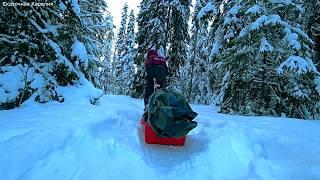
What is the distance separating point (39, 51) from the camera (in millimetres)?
9180

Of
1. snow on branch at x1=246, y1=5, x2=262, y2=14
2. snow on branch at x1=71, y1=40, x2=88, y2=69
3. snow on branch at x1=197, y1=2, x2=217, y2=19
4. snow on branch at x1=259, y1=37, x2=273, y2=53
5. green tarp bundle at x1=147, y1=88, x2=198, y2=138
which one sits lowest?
green tarp bundle at x1=147, y1=88, x2=198, y2=138

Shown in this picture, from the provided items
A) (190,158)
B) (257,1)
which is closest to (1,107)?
(190,158)

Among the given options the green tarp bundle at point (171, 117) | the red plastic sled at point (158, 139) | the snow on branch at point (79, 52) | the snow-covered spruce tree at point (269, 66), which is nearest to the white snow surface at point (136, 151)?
the red plastic sled at point (158, 139)

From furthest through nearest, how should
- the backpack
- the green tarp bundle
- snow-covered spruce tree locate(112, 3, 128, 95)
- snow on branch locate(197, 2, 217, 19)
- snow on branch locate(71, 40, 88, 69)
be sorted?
snow-covered spruce tree locate(112, 3, 128, 95), snow on branch locate(197, 2, 217, 19), snow on branch locate(71, 40, 88, 69), the backpack, the green tarp bundle

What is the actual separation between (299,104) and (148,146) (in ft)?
21.3

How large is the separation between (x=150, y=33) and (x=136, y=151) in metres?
15.7

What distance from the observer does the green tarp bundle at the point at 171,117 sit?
578 centimetres

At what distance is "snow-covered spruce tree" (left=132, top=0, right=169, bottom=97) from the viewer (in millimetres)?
20547

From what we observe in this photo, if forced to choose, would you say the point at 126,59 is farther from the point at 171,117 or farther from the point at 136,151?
the point at 171,117

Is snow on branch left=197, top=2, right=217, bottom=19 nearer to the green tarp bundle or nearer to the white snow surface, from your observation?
the white snow surface

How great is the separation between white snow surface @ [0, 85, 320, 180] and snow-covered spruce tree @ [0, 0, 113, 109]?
1.37 m

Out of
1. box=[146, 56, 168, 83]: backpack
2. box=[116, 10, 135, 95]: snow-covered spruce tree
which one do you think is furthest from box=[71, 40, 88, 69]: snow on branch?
box=[116, 10, 135, 95]: snow-covered spruce tree

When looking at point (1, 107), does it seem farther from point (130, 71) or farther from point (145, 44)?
point (130, 71)

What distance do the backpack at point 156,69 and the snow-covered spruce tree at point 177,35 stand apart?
474 inches
